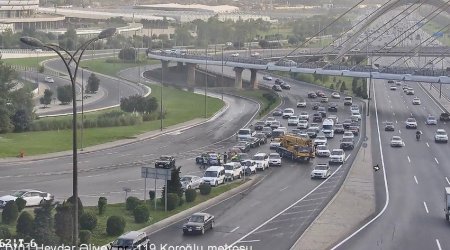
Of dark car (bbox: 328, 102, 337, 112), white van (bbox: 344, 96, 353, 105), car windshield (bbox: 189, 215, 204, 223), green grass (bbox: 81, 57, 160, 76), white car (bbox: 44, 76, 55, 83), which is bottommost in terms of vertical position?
green grass (bbox: 81, 57, 160, 76)

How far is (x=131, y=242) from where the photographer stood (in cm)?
2533

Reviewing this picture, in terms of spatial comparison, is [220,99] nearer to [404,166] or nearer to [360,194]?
[404,166]

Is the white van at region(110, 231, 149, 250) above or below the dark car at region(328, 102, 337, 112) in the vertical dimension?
above

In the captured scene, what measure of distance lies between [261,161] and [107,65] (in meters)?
62.6

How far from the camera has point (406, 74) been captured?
77500mm

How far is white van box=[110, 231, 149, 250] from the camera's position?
82.7 feet

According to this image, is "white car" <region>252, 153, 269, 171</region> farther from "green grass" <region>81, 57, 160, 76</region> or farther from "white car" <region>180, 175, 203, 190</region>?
"green grass" <region>81, 57, 160, 76</region>

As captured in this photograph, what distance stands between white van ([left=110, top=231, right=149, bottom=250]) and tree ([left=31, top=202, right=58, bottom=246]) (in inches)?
62.9

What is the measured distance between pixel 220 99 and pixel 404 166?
35647 mm

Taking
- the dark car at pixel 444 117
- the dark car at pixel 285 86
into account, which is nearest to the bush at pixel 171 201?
the dark car at pixel 444 117

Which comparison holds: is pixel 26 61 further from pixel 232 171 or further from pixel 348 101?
pixel 232 171

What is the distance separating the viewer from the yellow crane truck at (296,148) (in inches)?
1893

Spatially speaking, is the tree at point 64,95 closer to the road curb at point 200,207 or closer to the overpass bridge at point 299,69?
the overpass bridge at point 299,69

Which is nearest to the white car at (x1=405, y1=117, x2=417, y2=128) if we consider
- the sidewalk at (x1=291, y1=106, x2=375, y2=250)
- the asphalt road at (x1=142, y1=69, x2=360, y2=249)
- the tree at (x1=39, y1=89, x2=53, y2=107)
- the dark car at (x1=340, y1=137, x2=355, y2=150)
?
the dark car at (x1=340, y1=137, x2=355, y2=150)
